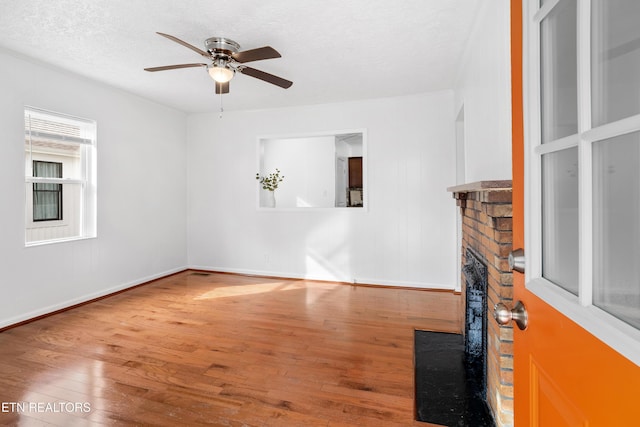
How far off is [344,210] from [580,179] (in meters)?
4.13

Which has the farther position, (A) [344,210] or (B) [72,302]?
(A) [344,210]

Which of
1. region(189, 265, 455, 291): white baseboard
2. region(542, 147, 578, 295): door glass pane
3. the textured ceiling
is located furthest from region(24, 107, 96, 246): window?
region(542, 147, 578, 295): door glass pane

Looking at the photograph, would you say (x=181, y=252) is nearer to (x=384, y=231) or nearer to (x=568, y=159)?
(x=384, y=231)

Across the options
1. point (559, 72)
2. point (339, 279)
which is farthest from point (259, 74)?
point (339, 279)

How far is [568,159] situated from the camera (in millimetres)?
740

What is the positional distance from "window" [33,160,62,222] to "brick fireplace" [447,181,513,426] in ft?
13.5

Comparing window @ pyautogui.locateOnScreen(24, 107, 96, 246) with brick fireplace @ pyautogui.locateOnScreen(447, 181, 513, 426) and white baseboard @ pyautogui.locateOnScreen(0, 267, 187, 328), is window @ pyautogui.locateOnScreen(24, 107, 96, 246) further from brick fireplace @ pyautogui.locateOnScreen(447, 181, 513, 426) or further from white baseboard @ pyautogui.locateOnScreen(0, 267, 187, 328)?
brick fireplace @ pyautogui.locateOnScreen(447, 181, 513, 426)

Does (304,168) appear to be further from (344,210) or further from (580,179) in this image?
(580,179)

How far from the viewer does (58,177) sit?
3717mm

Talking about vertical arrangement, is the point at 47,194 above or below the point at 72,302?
above

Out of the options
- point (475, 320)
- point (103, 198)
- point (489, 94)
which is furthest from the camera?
point (103, 198)

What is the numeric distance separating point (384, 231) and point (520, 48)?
12.4 ft

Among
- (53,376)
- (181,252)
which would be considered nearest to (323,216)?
(181,252)

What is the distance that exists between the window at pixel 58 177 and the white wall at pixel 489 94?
4.23 meters
